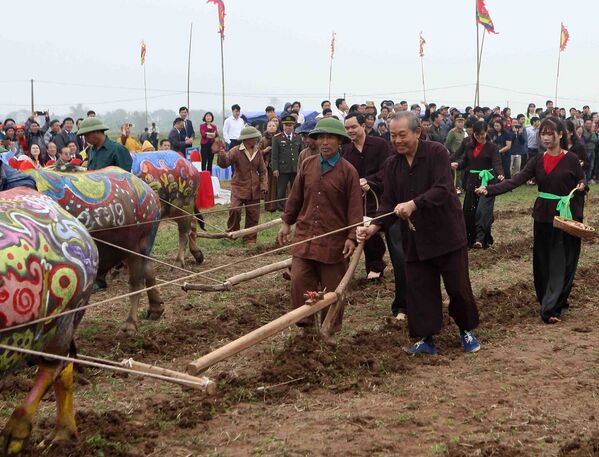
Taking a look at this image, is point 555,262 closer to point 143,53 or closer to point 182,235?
point 182,235

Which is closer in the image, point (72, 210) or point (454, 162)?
point (72, 210)

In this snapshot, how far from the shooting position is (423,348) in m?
7.02

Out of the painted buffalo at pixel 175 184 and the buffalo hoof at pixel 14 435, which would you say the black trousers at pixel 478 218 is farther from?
the buffalo hoof at pixel 14 435

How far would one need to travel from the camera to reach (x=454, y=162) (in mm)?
12078

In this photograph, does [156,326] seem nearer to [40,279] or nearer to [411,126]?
[411,126]

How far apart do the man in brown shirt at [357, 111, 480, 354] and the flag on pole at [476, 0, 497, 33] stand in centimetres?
1714

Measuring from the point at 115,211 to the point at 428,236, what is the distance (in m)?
2.79

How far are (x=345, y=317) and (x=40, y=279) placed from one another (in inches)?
172

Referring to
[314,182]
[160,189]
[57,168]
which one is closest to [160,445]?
[314,182]

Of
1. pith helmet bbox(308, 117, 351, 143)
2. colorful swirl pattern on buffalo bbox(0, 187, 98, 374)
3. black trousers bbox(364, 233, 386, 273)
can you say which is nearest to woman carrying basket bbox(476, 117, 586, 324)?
pith helmet bbox(308, 117, 351, 143)

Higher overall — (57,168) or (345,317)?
(57,168)

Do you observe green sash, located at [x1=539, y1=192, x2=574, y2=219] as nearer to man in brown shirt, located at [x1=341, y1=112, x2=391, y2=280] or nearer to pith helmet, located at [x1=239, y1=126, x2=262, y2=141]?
man in brown shirt, located at [x1=341, y1=112, x2=391, y2=280]

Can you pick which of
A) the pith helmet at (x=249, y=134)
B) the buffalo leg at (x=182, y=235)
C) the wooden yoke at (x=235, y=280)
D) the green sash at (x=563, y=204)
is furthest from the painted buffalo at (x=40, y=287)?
the pith helmet at (x=249, y=134)

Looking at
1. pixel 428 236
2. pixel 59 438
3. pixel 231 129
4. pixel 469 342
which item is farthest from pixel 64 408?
pixel 231 129
